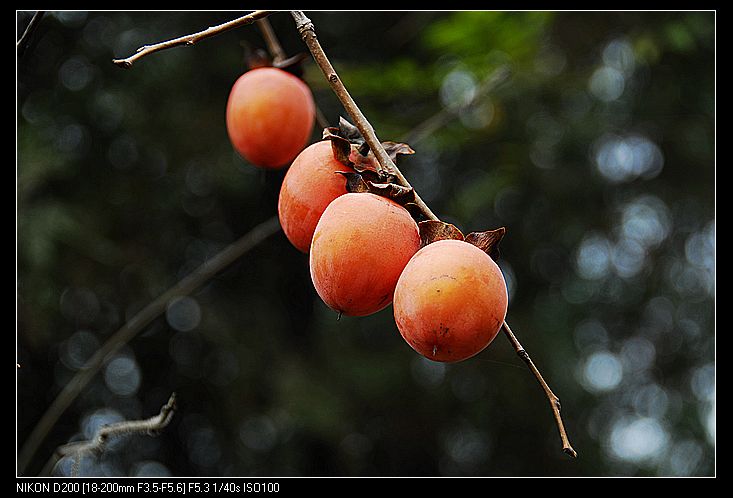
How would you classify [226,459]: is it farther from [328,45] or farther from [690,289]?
[690,289]

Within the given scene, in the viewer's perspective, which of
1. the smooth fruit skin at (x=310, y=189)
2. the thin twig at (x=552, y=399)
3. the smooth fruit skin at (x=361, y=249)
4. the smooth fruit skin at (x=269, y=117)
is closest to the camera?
the thin twig at (x=552, y=399)

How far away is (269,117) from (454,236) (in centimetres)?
66

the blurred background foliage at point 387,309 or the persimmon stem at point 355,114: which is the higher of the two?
the persimmon stem at point 355,114

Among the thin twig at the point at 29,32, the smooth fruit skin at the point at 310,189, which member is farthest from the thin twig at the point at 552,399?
the thin twig at the point at 29,32

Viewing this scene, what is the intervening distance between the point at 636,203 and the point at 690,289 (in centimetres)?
63

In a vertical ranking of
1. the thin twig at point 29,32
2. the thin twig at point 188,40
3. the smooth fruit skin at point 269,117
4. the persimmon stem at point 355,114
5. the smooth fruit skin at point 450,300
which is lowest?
the smooth fruit skin at point 269,117

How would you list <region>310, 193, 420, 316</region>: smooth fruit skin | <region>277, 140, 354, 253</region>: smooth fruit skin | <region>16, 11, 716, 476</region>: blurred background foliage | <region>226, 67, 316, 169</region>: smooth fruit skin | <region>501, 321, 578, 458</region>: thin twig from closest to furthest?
<region>501, 321, 578, 458</region>: thin twig
<region>310, 193, 420, 316</region>: smooth fruit skin
<region>277, 140, 354, 253</region>: smooth fruit skin
<region>226, 67, 316, 169</region>: smooth fruit skin
<region>16, 11, 716, 476</region>: blurred background foliage

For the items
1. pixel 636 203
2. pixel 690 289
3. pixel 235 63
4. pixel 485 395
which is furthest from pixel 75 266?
pixel 690 289

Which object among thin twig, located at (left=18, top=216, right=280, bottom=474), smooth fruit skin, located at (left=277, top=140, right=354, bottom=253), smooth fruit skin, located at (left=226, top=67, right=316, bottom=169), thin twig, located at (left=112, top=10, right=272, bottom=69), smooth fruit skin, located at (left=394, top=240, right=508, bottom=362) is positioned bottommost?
thin twig, located at (left=18, top=216, right=280, bottom=474)

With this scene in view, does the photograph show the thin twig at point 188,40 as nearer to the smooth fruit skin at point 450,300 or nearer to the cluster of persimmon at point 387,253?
the cluster of persimmon at point 387,253

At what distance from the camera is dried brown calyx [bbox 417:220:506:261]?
2.59ft

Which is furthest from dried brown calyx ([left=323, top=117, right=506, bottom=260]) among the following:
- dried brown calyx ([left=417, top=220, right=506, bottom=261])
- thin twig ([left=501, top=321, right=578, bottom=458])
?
thin twig ([left=501, top=321, right=578, bottom=458])

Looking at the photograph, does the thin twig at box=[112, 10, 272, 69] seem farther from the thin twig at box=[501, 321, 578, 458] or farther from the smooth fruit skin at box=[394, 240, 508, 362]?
the thin twig at box=[501, 321, 578, 458]

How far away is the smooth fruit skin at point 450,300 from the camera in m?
0.73
